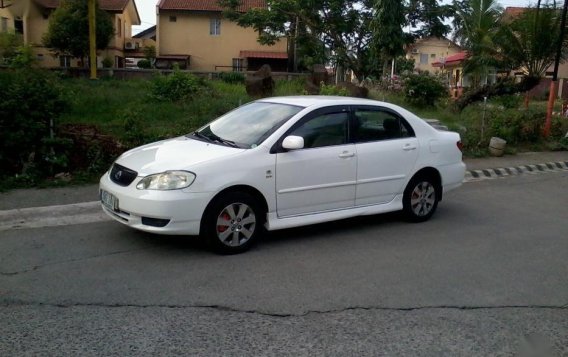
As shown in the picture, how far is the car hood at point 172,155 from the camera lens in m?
5.61

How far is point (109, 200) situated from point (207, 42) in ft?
126

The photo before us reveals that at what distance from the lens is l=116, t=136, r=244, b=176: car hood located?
561cm

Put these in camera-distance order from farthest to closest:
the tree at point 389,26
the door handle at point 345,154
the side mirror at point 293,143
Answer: the tree at point 389,26 → the door handle at point 345,154 → the side mirror at point 293,143

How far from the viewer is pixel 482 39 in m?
17.6

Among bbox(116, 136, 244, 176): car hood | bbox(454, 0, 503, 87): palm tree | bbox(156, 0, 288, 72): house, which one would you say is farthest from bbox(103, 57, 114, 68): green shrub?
bbox(116, 136, 244, 176): car hood

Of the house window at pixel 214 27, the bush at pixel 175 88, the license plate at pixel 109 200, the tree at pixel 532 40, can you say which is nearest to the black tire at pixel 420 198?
the license plate at pixel 109 200

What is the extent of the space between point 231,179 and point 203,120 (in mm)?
6768

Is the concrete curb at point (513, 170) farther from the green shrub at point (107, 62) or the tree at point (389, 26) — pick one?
the green shrub at point (107, 62)

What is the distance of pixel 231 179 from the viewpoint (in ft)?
18.5

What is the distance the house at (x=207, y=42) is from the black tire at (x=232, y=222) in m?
36.6

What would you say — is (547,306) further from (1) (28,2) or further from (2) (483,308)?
(1) (28,2)

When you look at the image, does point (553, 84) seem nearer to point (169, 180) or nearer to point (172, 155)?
point (172, 155)

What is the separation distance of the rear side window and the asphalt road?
1.12m

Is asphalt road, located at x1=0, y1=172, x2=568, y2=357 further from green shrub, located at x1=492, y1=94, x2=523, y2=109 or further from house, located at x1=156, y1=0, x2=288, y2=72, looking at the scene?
house, located at x1=156, y1=0, x2=288, y2=72
